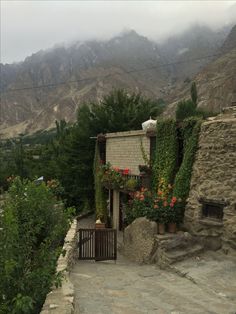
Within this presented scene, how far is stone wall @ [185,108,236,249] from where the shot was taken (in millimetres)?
10922

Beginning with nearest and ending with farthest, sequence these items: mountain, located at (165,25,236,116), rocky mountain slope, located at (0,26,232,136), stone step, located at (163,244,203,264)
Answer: stone step, located at (163,244,203,264) → mountain, located at (165,25,236,116) → rocky mountain slope, located at (0,26,232,136)

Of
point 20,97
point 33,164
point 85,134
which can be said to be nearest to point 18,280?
point 85,134

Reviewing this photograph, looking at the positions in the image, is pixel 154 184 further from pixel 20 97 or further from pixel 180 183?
pixel 20 97

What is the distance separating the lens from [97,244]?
12.8m

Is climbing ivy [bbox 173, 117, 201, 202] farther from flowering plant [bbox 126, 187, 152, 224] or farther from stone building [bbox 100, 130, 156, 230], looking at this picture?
stone building [bbox 100, 130, 156, 230]

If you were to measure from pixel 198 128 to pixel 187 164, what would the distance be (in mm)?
1208

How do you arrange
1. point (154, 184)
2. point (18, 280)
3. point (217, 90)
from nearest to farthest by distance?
point (18, 280) < point (154, 184) < point (217, 90)

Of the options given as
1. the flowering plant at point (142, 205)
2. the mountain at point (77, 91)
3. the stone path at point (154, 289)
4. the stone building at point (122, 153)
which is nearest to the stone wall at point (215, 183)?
the stone path at point (154, 289)

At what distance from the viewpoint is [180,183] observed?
41.0 feet

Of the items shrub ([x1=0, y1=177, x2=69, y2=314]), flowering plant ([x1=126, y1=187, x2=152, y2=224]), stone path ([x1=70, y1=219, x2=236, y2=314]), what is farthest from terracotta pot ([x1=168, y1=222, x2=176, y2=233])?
shrub ([x1=0, y1=177, x2=69, y2=314])

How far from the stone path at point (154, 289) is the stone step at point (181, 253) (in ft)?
0.89

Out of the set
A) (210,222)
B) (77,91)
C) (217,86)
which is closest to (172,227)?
(210,222)

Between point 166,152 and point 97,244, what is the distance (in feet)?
13.1

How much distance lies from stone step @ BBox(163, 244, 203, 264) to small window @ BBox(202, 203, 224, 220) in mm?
956
